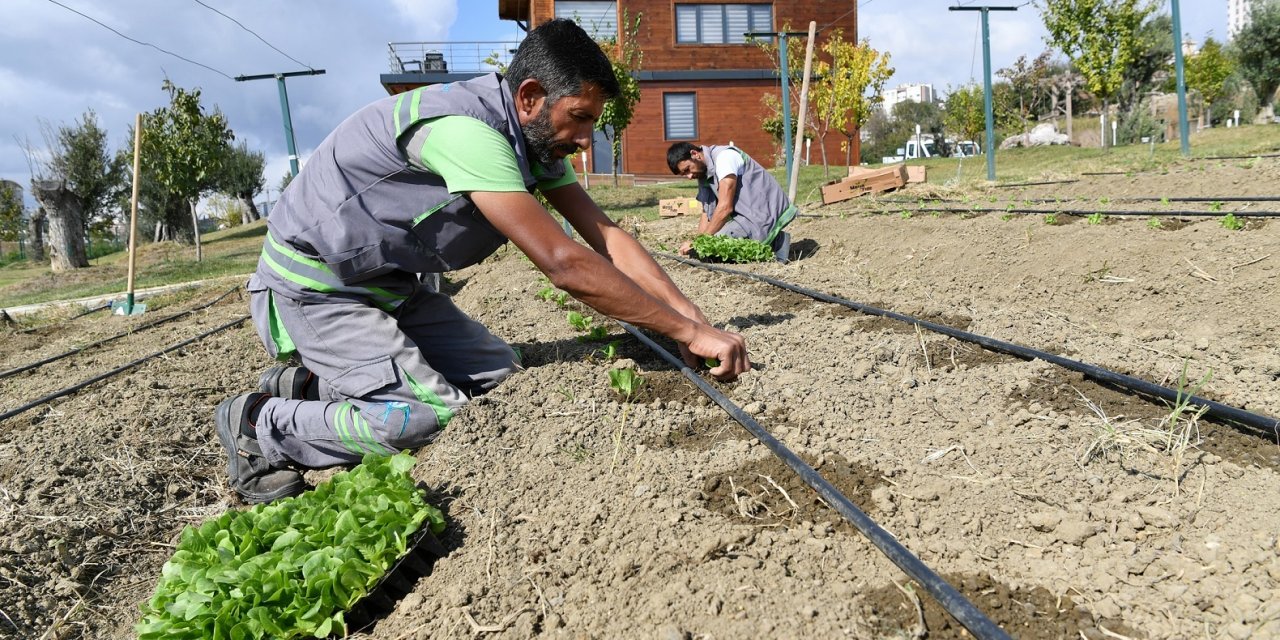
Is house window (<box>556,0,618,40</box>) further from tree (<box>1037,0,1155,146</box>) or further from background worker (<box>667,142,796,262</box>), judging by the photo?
background worker (<box>667,142,796,262</box>)

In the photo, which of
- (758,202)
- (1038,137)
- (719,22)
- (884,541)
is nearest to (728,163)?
(758,202)

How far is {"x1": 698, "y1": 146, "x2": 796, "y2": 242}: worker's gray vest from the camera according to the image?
265 inches

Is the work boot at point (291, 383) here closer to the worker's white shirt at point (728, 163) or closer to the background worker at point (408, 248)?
the background worker at point (408, 248)

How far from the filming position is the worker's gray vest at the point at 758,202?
673cm

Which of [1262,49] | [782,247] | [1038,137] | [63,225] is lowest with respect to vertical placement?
[782,247]

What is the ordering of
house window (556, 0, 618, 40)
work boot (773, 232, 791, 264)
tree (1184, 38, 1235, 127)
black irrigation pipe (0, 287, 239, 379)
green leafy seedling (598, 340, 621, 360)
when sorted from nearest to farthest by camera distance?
green leafy seedling (598, 340, 621, 360)
black irrigation pipe (0, 287, 239, 379)
work boot (773, 232, 791, 264)
house window (556, 0, 618, 40)
tree (1184, 38, 1235, 127)

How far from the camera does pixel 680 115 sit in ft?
80.1

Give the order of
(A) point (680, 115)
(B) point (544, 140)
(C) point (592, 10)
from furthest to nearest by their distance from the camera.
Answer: (A) point (680, 115), (C) point (592, 10), (B) point (544, 140)

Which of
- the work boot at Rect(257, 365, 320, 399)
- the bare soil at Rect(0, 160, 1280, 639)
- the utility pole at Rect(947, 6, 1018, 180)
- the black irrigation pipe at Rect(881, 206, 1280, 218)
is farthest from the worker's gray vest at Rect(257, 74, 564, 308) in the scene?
the utility pole at Rect(947, 6, 1018, 180)

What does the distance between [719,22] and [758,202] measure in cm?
1961

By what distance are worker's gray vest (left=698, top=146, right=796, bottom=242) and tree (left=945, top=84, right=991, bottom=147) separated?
90.9 ft

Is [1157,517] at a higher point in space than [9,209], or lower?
lower

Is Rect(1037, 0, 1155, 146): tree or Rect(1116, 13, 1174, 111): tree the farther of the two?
Rect(1116, 13, 1174, 111): tree

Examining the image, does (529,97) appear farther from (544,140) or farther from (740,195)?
(740,195)
